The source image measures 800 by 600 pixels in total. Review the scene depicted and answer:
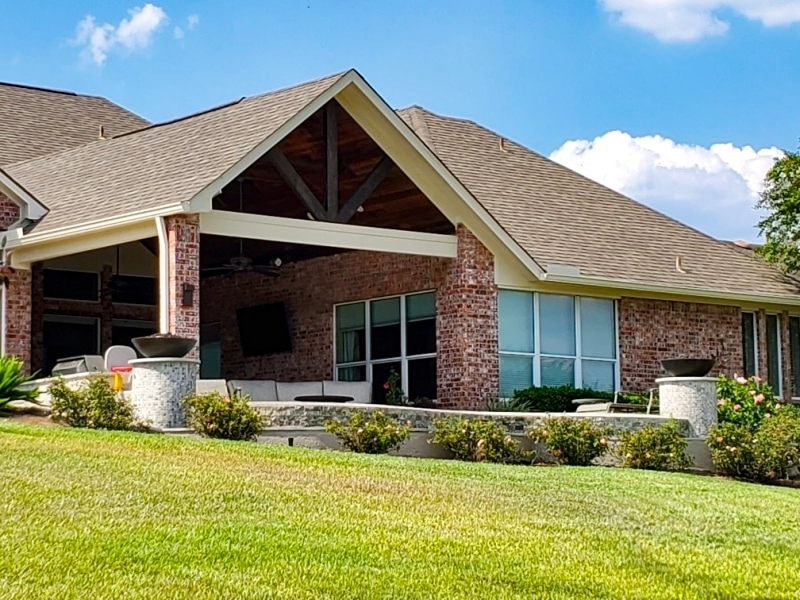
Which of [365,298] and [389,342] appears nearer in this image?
[389,342]

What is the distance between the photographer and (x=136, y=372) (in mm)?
→ 18359

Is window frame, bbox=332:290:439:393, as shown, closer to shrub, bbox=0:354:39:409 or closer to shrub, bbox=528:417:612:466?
shrub, bbox=528:417:612:466

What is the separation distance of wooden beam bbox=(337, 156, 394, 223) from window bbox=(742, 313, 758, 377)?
29.1 feet

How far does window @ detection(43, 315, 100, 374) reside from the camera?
25.9 meters

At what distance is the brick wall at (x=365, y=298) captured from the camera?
76.4ft

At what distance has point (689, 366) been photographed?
812 inches

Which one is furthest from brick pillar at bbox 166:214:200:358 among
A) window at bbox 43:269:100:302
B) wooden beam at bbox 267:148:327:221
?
window at bbox 43:269:100:302

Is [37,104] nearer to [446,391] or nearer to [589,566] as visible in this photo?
[446,391]

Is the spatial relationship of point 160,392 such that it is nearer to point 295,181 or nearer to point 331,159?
point 295,181

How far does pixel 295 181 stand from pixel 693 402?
6.54 m

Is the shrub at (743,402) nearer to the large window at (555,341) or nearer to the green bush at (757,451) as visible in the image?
the green bush at (757,451)

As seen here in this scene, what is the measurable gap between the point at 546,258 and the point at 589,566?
42.8 feet

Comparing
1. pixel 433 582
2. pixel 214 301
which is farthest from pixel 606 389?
pixel 433 582

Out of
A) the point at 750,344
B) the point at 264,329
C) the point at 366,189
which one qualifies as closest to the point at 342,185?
the point at 366,189
